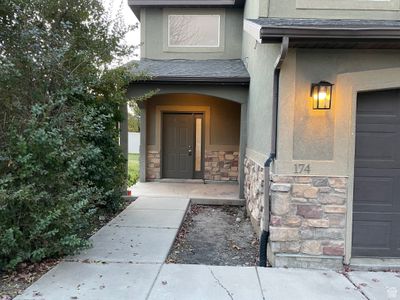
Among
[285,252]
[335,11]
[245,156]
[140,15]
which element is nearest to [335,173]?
[285,252]

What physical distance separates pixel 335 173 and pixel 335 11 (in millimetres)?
2358

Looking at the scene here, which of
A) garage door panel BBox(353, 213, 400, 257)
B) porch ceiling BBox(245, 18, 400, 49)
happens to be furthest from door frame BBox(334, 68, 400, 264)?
porch ceiling BBox(245, 18, 400, 49)

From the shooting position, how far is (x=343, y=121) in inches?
165

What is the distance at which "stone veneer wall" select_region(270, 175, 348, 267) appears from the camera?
13.9 ft

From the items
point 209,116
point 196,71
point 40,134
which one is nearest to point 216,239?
point 40,134

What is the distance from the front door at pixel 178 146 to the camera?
10.3 meters

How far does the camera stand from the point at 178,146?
10.3m

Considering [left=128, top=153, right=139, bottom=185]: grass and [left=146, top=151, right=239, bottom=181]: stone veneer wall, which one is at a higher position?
[left=146, top=151, right=239, bottom=181]: stone veneer wall

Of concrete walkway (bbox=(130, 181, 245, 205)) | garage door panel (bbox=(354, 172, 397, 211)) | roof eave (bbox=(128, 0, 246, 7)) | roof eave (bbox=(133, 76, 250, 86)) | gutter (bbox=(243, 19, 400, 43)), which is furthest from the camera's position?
roof eave (bbox=(128, 0, 246, 7))

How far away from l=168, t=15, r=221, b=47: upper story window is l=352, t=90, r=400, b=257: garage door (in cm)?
620

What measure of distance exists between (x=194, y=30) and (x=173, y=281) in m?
7.81

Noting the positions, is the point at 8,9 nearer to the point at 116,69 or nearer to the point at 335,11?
the point at 116,69

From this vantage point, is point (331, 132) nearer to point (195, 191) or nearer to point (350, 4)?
point (350, 4)

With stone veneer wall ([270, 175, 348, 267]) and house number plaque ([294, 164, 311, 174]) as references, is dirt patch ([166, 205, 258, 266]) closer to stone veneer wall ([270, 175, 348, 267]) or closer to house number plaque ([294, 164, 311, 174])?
stone veneer wall ([270, 175, 348, 267])
